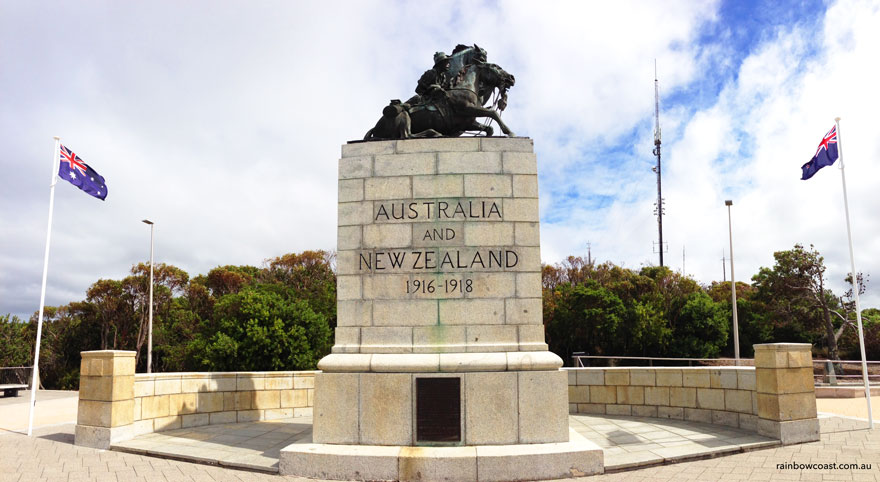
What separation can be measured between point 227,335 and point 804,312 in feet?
116

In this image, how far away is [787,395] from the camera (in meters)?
9.82

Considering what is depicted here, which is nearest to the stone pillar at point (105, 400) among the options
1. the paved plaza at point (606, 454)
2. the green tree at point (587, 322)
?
the paved plaza at point (606, 454)

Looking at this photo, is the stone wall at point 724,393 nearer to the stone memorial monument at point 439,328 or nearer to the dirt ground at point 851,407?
the stone memorial monument at point 439,328

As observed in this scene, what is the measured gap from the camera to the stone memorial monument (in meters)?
8.24

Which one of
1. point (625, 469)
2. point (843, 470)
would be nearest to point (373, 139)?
point (625, 469)

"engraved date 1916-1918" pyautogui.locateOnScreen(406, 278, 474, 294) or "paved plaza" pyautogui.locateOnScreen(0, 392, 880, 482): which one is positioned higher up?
"engraved date 1916-1918" pyautogui.locateOnScreen(406, 278, 474, 294)

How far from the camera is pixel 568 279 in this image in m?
58.9

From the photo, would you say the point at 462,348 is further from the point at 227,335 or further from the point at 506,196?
the point at 227,335

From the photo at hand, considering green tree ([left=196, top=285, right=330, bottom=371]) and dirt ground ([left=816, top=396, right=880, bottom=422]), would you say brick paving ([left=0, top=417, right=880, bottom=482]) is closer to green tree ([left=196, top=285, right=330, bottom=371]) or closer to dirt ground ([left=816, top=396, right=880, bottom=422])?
dirt ground ([left=816, top=396, right=880, bottom=422])

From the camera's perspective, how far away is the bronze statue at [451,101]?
10461mm

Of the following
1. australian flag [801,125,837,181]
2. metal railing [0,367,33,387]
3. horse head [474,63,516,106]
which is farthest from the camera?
metal railing [0,367,33,387]

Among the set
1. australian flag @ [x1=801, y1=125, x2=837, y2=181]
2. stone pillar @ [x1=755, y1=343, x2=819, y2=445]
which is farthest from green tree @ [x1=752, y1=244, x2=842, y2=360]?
stone pillar @ [x1=755, y1=343, x2=819, y2=445]

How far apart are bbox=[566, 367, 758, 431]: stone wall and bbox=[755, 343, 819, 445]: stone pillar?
2.07 ft

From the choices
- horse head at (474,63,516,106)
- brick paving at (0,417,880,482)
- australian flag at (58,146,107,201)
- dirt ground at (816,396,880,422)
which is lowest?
dirt ground at (816,396,880,422)
